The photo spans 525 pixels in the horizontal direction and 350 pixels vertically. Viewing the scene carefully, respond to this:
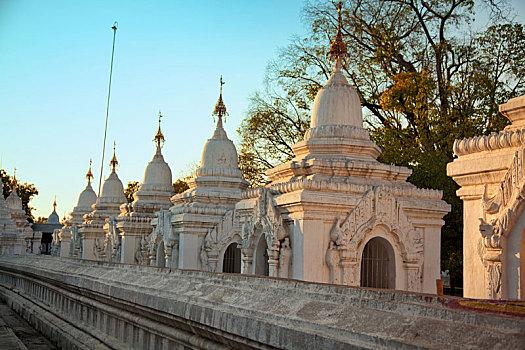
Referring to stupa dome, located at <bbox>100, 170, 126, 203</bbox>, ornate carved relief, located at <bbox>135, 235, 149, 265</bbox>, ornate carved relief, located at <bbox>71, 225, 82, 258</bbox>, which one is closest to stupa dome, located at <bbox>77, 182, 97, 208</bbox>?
ornate carved relief, located at <bbox>71, 225, 82, 258</bbox>

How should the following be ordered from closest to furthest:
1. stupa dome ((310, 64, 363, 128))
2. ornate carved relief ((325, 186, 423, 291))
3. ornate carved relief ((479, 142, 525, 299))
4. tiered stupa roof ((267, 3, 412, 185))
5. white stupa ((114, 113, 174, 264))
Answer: ornate carved relief ((479, 142, 525, 299))
ornate carved relief ((325, 186, 423, 291))
tiered stupa roof ((267, 3, 412, 185))
stupa dome ((310, 64, 363, 128))
white stupa ((114, 113, 174, 264))

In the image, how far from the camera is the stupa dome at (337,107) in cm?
1536

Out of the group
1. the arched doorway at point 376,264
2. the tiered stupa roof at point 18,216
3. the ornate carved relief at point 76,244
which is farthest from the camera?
the tiered stupa roof at point 18,216

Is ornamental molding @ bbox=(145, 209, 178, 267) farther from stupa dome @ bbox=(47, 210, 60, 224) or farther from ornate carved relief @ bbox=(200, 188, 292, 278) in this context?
stupa dome @ bbox=(47, 210, 60, 224)

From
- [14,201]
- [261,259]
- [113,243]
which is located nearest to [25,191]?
[14,201]

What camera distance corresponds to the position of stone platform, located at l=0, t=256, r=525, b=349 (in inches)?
105

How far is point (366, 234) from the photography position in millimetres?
12844

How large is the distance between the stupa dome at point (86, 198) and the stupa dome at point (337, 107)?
2981 cm

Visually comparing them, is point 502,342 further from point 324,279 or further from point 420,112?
point 420,112

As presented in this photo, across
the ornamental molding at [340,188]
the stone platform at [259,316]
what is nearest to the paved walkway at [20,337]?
the stone platform at [259,316]

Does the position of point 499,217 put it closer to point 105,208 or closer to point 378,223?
point 378,223

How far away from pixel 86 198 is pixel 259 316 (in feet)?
134

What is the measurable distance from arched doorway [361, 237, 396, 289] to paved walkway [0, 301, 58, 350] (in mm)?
6972

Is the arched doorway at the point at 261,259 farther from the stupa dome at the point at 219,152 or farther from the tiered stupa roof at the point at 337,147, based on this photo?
the stupa dome at the point at 219,152
